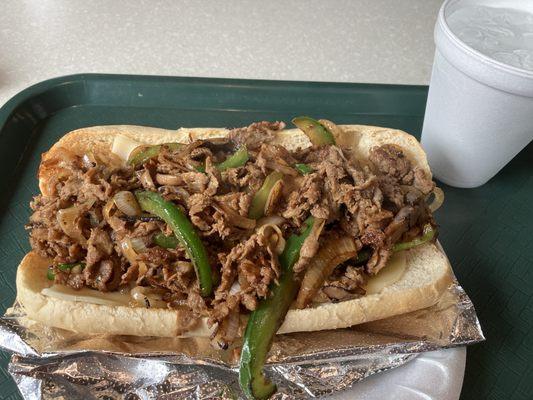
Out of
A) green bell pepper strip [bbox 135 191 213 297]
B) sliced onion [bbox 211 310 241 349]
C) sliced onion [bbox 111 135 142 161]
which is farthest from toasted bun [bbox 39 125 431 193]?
sliced onion [bbox 211 310 241 349]

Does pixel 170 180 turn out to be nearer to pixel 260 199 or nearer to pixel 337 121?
pixel 260 199

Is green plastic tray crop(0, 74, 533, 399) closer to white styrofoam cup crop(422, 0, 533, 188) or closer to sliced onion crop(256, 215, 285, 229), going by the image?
white styrofoam cup crop(422, 0, 533, 188)

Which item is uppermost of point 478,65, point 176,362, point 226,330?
point 478,65

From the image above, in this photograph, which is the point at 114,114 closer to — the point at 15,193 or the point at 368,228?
the point at 15,193

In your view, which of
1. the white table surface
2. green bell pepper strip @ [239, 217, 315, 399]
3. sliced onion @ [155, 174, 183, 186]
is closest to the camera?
green bell pepper strip @ [239, 217, 315, 399]

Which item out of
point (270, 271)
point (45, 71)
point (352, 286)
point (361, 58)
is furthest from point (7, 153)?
point (361, 58)

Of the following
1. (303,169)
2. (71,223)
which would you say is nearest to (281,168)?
(303,169)
